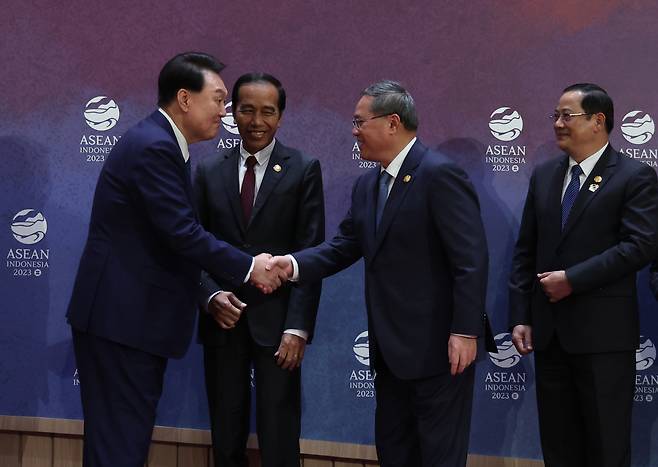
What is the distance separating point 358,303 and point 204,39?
1.33 meters

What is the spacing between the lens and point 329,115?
376 cm

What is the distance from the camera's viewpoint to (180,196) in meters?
2.77

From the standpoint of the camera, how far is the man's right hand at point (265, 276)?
9.91 ft

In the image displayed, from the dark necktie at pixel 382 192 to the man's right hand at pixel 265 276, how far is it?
44cm

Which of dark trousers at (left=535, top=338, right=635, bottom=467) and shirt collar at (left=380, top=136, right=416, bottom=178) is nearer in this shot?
shirt collar at (left=380, top=136, right=416, bottom=178)

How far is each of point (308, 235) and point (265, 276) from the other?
29 cm

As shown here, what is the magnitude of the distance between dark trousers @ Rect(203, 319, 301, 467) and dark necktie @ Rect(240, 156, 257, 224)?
404 millimetres

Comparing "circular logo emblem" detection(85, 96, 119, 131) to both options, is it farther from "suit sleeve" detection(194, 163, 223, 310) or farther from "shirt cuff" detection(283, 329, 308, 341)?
"shirt cuff" detection(283, 329, 308, 341)

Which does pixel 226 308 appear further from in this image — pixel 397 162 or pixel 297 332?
pixel 397 162

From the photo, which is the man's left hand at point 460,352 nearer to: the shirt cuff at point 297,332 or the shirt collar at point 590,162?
the shirt cuff at point 297,332

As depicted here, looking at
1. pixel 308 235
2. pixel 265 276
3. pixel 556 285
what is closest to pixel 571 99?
pixel 556 285

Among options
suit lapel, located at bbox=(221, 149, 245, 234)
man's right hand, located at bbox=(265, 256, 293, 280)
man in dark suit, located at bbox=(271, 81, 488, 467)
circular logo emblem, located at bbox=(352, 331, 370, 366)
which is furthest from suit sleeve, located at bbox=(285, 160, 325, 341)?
circular logo emblem, located at bbox=(352, 331, 370, 366)

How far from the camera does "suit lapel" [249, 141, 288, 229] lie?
321 cm

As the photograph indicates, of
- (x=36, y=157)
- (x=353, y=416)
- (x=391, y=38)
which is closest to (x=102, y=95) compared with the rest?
(x=36, y=157)
